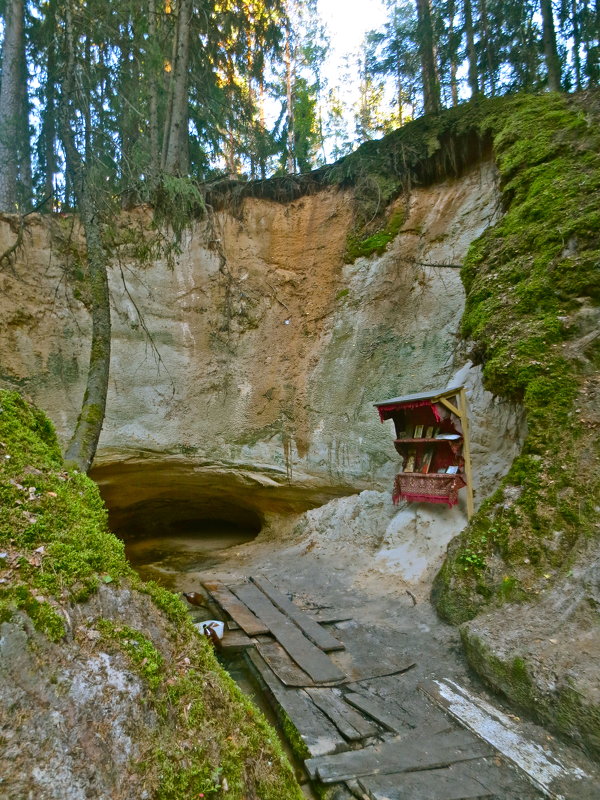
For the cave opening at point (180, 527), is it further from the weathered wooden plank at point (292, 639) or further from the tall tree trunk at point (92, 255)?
the tall tree trunk at point (92, 255)

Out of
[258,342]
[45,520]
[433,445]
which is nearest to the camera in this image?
[45,520]

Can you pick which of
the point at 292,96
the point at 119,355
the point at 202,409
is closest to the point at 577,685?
the point at 202,409

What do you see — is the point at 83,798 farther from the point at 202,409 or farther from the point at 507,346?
the point at 202,409

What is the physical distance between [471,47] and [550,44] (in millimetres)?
1919

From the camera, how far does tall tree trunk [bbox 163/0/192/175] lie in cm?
984

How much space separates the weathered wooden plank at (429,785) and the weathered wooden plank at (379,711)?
467 millimetres

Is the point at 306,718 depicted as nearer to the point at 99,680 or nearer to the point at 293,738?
the point at 293,738

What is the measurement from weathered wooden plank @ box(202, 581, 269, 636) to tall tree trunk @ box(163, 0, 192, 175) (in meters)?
7.86

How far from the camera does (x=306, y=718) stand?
12.4ft

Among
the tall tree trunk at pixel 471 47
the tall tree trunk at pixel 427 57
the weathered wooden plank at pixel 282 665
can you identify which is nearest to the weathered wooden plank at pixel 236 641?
the weathered wooden plank at pixel 282 665

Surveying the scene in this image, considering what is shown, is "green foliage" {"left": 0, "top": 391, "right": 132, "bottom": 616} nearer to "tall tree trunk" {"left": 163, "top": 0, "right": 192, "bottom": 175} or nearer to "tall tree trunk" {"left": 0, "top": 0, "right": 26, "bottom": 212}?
"tall tree trunk" {"left": 163, "top": 0, "right": 192, "bottom": 175}

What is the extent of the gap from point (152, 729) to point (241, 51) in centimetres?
1442

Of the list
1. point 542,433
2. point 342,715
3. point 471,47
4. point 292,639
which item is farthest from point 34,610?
point 471,47

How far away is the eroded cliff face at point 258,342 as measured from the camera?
9438 mm
